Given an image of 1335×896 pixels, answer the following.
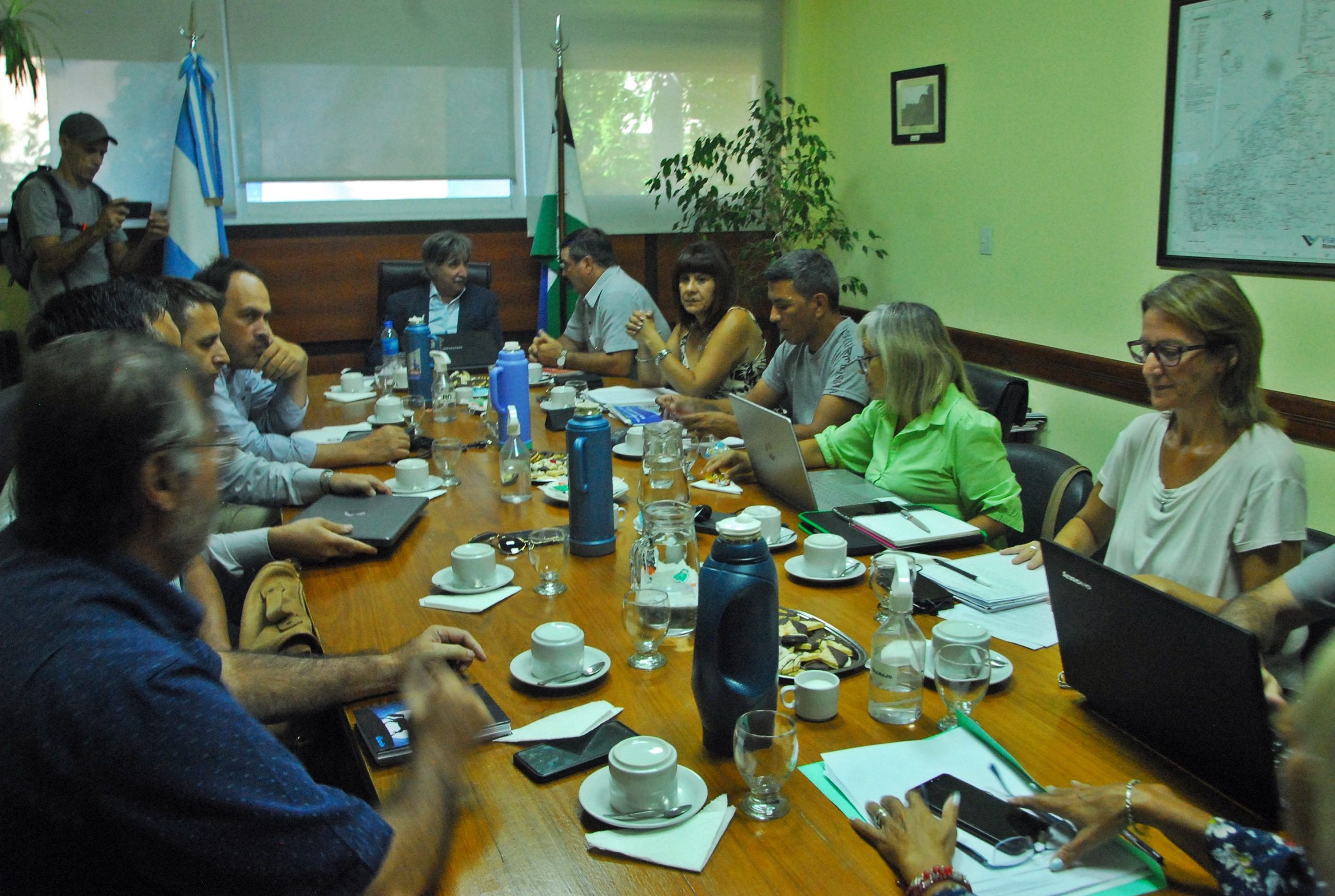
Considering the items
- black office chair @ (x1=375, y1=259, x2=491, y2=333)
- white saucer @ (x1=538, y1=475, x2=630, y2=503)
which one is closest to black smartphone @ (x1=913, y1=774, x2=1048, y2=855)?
white saucer @ (x1=538, y1=475, x2=630, y2=503)

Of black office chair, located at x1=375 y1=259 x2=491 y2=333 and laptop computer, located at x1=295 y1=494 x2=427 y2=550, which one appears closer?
laptop computer, located at x1=295 y1=494 x2=427 y2=550

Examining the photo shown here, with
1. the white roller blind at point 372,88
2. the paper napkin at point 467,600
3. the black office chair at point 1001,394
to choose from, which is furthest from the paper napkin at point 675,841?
the white roller blind at point 372,88

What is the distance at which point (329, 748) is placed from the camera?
177cm

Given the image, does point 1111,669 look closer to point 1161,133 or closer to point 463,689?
point 463,689

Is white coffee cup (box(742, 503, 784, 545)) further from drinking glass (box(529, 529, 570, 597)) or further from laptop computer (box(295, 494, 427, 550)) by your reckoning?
laptop computer (box(295, 494, 427, 550))

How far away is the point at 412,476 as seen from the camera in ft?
7.88

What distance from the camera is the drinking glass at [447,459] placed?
2.50m

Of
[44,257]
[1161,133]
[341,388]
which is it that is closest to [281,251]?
[44,257]

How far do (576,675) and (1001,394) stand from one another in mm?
2203

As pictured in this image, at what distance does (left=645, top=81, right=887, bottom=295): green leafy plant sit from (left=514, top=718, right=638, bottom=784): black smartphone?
4.09m

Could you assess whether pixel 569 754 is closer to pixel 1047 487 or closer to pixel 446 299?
pixel 1047 487

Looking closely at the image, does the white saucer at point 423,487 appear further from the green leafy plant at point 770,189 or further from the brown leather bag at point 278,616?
the green leafy plant at point 770,189

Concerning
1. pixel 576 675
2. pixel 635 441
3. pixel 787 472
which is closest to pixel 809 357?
pixel 635 441

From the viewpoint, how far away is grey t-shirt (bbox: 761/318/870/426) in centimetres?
315
